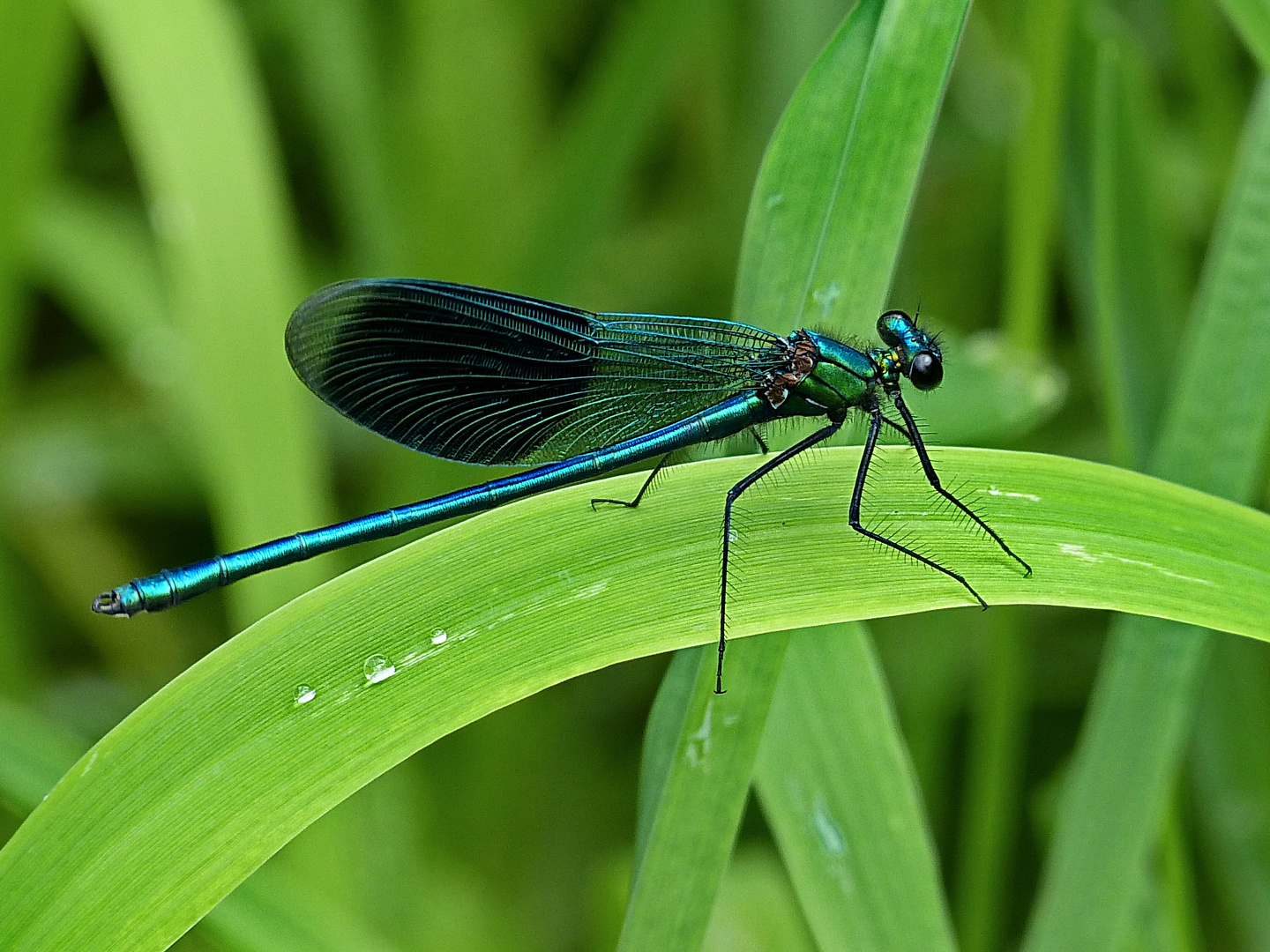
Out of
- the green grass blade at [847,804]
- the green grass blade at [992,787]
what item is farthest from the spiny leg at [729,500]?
the green grass blade at [992,787]

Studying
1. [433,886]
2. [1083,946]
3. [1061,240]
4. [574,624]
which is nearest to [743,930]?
[1083,946]

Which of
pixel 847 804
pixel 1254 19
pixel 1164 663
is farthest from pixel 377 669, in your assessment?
pixel 1254 19

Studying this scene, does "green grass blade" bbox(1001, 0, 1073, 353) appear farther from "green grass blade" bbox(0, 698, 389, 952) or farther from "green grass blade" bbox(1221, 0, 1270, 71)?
"green grass blade" bbox(0, 698, 389, 952)

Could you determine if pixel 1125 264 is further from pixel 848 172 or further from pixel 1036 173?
pixel 848 172

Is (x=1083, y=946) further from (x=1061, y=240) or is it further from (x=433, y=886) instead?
(x=1061, y=240)

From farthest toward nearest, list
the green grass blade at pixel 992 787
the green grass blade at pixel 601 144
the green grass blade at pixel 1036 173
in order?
1. the green grass blade at pixel 601 144
2. the green grass blade at pixel 992 787
3. the green grass blade at pixel 1036 173

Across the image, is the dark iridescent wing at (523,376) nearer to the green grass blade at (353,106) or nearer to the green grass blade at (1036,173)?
the green grass blade at (1036,173)

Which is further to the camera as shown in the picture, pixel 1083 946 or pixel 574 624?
pixel 1083 946
